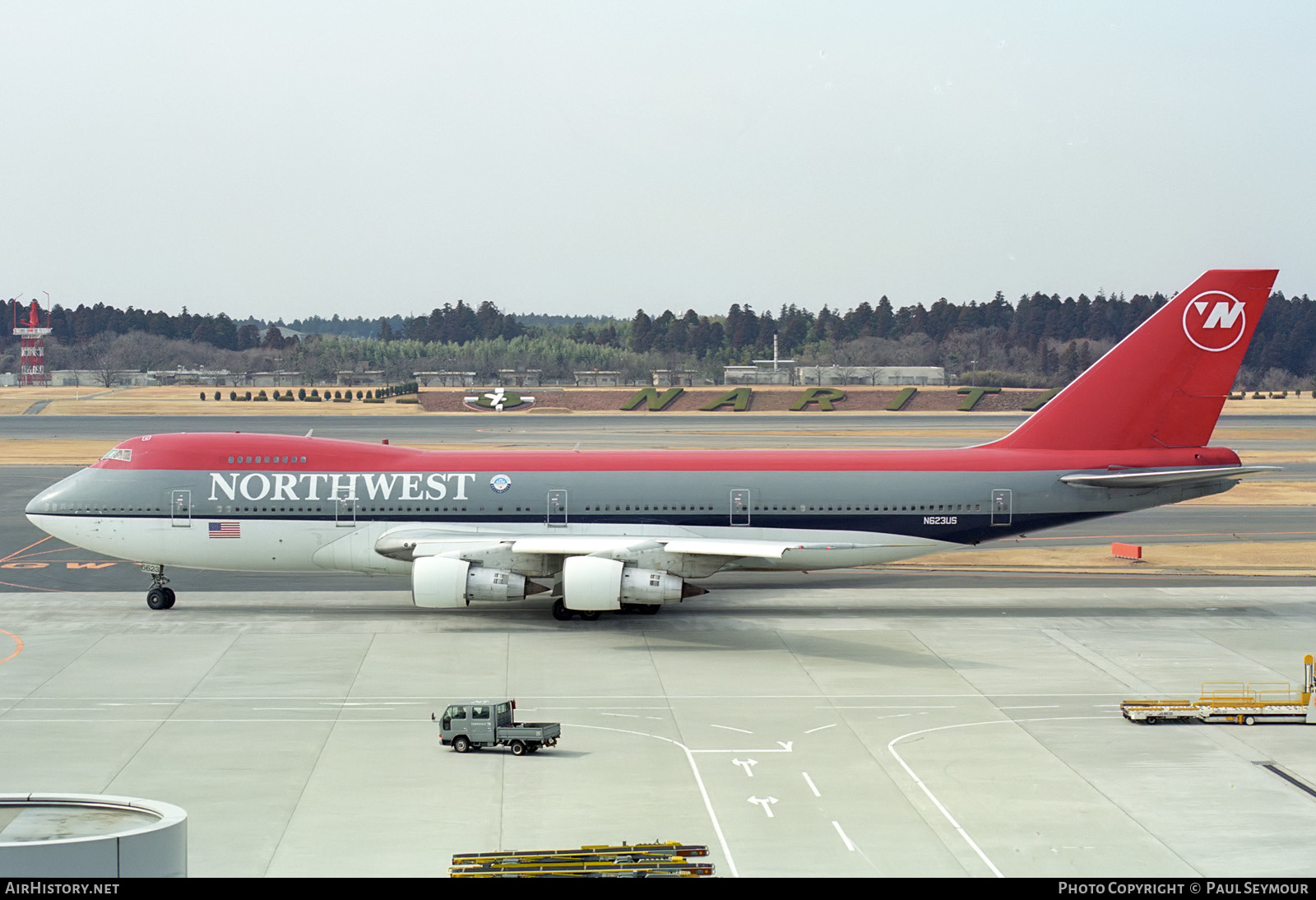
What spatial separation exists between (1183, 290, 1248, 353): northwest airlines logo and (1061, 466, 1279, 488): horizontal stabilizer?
4.04 meters

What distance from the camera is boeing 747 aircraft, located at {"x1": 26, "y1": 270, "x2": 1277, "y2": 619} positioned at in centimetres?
3753

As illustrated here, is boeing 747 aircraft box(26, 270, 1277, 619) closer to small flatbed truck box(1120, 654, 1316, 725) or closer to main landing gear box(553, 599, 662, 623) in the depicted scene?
main landing gear box(553, 599, 662, 623)

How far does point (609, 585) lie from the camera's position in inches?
1329

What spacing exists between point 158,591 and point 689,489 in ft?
56.2

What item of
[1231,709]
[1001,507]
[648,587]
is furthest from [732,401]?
Answer: [1231,709]

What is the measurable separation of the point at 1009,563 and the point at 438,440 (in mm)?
58223

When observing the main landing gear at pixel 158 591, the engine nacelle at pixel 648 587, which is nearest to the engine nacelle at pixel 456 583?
the engine nacelle at pixel 648 587

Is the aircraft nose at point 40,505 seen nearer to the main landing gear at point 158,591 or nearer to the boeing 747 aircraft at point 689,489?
the boeing 747 aircraft at point 689,489

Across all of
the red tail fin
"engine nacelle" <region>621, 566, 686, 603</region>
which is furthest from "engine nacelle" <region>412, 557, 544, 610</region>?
the red tail fin

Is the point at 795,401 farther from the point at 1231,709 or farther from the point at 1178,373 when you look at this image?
the point at 1231,709

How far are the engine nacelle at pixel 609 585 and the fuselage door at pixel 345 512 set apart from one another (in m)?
7.49

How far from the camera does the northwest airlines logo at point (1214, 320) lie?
38.4 meters

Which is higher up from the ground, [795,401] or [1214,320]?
[1214,320]

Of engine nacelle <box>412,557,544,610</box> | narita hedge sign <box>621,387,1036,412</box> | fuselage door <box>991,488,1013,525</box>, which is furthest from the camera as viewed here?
narita hedge sign <box>621,387,1036,412</box>
